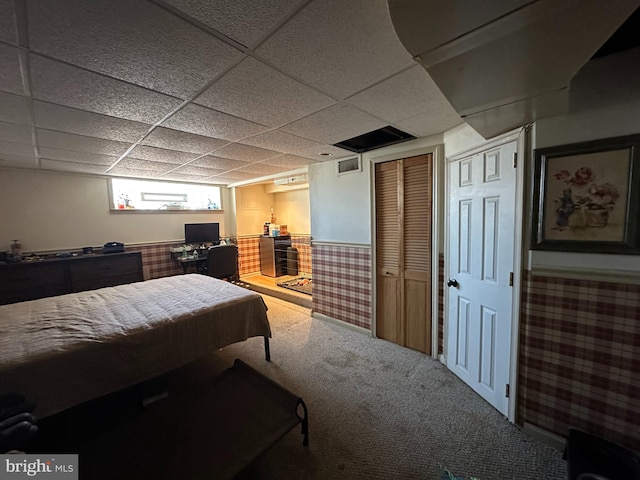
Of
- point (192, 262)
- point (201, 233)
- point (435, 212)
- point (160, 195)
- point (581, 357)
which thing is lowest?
point (581, 357)

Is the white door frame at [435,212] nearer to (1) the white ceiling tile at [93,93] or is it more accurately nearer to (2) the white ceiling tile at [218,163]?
(2) the white ceiling tile at [218,163]

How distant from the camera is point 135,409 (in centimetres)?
199

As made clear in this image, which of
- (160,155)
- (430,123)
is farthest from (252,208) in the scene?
(430,123)

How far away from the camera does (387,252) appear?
3010 mm

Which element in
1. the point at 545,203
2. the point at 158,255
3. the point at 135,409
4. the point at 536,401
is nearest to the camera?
the point at 545,203

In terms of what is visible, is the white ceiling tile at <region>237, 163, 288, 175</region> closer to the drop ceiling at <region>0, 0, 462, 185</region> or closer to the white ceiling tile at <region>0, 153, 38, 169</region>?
the drop ceiling at <region>0, 0, 462, 185</region>

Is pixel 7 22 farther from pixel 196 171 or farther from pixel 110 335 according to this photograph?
pixel 196 171

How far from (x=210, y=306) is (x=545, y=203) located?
267 centimetres

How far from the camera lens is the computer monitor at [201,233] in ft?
16.8

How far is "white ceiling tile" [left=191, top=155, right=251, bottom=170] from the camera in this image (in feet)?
10.8

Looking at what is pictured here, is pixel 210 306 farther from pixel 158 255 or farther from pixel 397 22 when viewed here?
pixel 158 255

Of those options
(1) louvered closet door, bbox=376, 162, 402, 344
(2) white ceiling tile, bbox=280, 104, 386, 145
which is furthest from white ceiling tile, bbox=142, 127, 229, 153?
(1) louvered closet door, bbox=376, 162, 402, 344

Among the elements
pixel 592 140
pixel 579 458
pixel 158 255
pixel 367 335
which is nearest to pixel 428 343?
pixel 367 335

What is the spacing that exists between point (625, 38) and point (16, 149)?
482 centimetres
